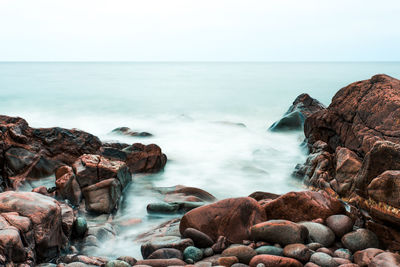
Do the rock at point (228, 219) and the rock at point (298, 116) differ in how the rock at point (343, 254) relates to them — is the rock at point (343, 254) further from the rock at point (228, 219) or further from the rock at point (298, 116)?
the rock at point (298, 116)

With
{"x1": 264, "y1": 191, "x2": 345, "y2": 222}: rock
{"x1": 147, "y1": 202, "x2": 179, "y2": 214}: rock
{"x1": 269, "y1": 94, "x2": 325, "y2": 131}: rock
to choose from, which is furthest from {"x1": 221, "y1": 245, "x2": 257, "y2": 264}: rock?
{"x1": 269, "y1": 94, "x2": 325, "y2": 131}: rock

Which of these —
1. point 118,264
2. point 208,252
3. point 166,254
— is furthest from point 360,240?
point 118,264

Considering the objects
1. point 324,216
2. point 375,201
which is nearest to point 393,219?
point 375,201

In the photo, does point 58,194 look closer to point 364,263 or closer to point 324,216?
point 324,216

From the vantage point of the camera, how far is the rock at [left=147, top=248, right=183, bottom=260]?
146 inches

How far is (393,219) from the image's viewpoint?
11.4 feet

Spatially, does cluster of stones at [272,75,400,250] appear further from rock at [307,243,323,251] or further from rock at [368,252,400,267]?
rock at [307,243,323,251]

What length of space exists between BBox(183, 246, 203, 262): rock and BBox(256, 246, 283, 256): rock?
0.60 m

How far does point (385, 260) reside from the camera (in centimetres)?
314

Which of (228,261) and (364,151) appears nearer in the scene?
(228,261)

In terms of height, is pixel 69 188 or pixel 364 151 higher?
pixel 364 151

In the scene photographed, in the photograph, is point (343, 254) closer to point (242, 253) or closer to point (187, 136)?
point (242, 253)

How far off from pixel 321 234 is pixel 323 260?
540 millimetres

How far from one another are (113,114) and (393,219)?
13801 millimetres
